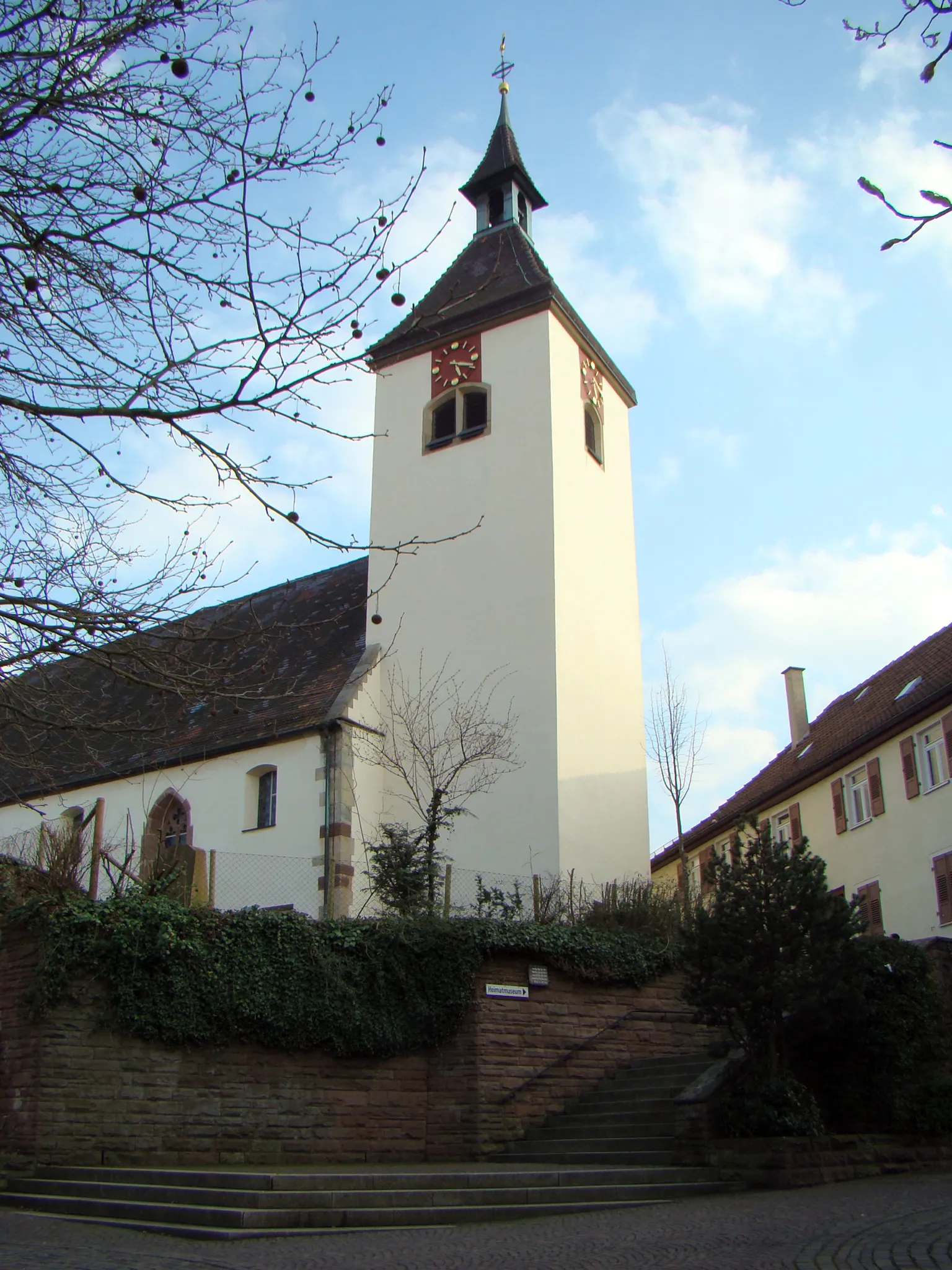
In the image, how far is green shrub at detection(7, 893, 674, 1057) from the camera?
12.4 meters

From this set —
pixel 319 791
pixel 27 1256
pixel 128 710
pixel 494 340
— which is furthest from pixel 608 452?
pixel 27 1256

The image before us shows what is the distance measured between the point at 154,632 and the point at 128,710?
20.0m

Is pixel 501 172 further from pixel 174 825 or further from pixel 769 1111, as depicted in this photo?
pixel 769 1111

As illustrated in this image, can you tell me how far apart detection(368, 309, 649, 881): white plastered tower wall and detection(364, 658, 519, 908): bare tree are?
0.72 ft

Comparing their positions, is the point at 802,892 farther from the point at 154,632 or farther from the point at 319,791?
the point at 319,791

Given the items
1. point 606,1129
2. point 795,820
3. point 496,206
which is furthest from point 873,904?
point 496,206

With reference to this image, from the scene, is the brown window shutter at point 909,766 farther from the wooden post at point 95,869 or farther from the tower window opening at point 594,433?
the wooden post at point 95,869

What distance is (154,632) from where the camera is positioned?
697 centimetres

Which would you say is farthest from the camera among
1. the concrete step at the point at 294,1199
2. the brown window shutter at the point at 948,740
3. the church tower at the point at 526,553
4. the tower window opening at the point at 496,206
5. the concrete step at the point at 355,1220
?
the tower window opening at the point at 496,206

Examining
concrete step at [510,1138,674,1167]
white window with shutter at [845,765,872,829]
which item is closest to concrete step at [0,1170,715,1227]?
concrete step at [510,1138,674,1167]

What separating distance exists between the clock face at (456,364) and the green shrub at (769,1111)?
16042 millimetres

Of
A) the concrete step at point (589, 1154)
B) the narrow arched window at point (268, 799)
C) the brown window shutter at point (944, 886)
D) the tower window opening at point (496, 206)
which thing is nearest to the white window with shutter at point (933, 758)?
the brown window shutter at point (944, 886)

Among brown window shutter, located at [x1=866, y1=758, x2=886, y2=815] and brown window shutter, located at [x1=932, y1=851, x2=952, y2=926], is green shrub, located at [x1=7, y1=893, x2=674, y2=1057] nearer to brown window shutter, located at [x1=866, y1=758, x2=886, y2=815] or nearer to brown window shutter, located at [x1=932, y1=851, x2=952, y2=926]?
brown window shutter, located at [x1=932, y1=851, x2=952, y2=926]

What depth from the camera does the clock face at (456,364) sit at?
24938 millimetres
